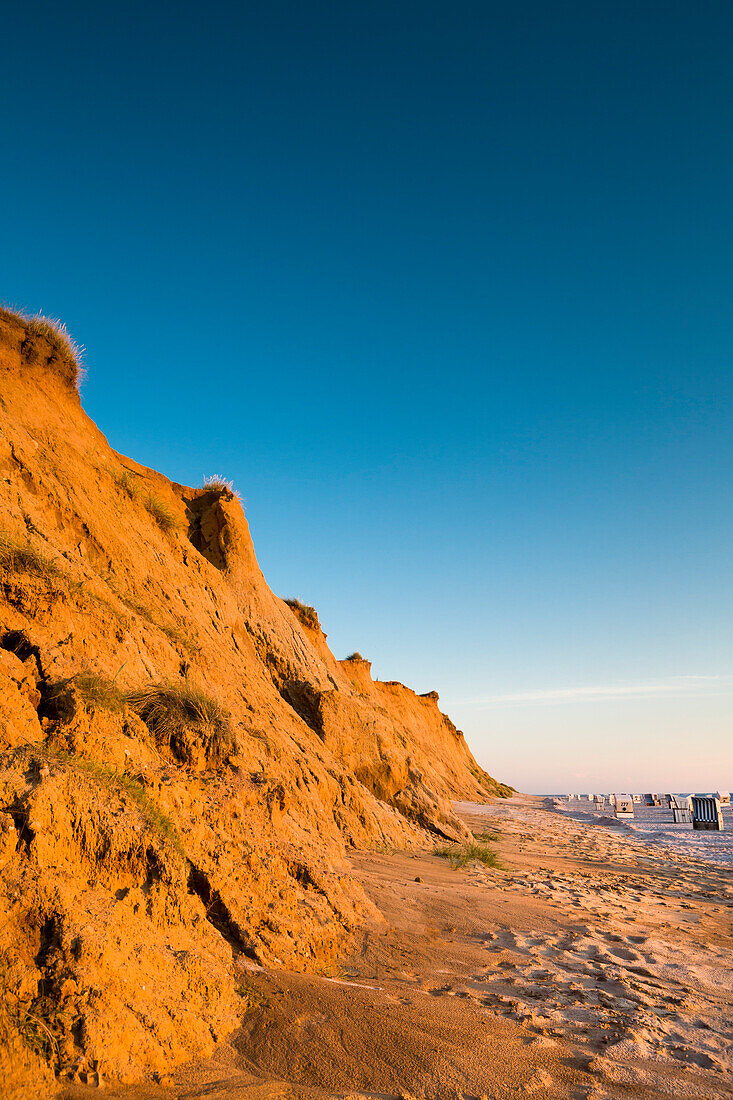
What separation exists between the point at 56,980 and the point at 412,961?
330 cm

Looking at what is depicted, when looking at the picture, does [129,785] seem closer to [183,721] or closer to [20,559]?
[183,721]

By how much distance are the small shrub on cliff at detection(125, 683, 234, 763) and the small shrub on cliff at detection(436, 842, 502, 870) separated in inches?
221

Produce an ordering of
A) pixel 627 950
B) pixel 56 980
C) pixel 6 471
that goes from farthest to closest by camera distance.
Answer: pixel 6 471 → pixel 627 950 → pixel 56 980

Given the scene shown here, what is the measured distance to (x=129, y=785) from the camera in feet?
14.0

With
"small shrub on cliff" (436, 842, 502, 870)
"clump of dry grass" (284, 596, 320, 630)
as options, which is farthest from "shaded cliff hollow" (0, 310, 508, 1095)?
"clump of dry grass" (284, 596, 320, 630)

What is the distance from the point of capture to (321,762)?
9.21 meters

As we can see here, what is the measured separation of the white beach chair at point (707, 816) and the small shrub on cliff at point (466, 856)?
1647 cm

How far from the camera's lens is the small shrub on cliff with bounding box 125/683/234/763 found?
5266mm

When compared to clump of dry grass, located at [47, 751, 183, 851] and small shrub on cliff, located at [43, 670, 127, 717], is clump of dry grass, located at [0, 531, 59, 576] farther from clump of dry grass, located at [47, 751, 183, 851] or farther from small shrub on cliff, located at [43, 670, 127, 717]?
clump of dry grass, located at [47, 751, 183, 851]

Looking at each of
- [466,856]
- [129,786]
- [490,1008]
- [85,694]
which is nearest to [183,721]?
[85,694]


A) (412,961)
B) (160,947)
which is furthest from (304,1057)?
(412,961)

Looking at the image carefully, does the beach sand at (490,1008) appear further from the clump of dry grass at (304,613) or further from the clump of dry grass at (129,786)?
the clump of dry grass at (304,613)

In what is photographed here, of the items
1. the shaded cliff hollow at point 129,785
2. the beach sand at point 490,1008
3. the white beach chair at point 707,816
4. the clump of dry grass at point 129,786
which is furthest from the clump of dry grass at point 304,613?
the white beach chair at point 707,816

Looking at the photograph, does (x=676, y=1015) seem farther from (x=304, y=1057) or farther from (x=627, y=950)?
(x=304, y=1057)
